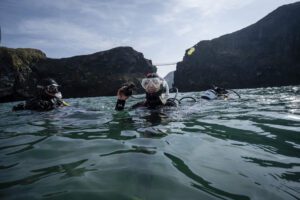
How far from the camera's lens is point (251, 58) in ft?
285

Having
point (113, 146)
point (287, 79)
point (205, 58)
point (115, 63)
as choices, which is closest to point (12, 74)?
point (115, 63)

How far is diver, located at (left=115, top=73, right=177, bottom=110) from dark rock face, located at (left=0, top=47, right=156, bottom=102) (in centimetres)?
4917

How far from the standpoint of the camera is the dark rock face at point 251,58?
3113 inches

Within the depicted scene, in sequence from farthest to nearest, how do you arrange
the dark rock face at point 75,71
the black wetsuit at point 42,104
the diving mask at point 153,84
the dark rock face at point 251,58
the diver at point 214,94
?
the dark rock face at point 251,58 → the dark rock face at point 75,71 → the diver at point 214,94 → the black wetsuit at point 42,104 → the diving mask at point 153,84

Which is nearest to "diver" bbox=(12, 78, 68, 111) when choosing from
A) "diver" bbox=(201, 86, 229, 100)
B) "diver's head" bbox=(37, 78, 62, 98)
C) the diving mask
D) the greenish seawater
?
"diver's head" bbox=(37, 78, 62, 98)

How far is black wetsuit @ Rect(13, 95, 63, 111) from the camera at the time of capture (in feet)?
28.9

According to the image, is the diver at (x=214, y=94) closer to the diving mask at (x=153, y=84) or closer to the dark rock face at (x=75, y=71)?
the diving mask at (x=153, y=84)

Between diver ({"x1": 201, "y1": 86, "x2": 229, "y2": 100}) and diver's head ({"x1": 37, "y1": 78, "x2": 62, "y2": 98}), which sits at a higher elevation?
diver's head ({"x1": 37, "y1": 78, "x2": 62, "y2": 98})

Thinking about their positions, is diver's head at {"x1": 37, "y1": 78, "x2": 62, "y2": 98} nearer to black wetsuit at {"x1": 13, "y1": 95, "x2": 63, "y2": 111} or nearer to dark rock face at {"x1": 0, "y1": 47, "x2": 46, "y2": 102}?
black wetsuit at {"x1": 13, "y1": 95, "x2": 63, "y2": 111}

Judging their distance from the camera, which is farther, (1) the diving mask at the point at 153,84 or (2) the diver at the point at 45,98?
(2) the diver at the point at 45,98

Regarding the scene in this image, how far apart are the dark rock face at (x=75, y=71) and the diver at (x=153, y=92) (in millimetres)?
49170

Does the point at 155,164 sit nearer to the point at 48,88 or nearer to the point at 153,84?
the point at 153,84

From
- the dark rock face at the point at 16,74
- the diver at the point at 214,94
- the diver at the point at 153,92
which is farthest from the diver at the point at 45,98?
the dark rock face at the point at 16,74

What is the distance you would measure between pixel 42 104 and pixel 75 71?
72.4 m
